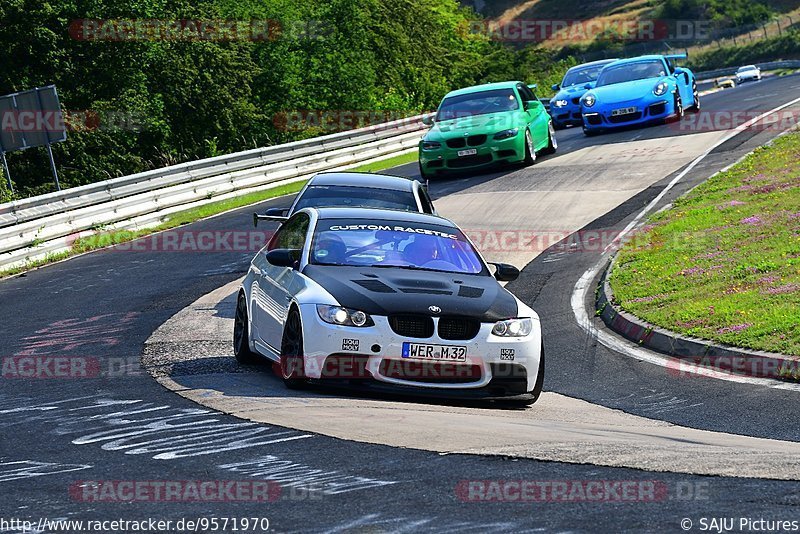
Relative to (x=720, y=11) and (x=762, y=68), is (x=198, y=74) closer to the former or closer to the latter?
(x=762, y=68)

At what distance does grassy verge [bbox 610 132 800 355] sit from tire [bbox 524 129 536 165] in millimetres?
5141

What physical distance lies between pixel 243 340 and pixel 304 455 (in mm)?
4363

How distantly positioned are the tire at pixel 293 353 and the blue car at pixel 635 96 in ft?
70.9

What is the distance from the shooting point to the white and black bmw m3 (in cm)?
934

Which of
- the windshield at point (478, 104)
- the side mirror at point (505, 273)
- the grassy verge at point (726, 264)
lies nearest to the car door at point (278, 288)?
the side mirror at point (505, 273)

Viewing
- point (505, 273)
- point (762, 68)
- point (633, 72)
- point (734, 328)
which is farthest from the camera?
point (762, 68)

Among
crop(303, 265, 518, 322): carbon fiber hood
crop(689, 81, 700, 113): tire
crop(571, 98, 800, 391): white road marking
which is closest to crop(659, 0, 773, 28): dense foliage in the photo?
crop(689, 81, 700, 113): tire

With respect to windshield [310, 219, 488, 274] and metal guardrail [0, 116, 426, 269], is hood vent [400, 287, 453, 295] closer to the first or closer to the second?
windshield [310, 219, 488, 274]

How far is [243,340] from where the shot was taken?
37.0ft

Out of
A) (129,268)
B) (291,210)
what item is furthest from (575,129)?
(291,210)

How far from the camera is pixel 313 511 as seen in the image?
18.9 feet

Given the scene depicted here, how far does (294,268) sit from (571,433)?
328 centimetres

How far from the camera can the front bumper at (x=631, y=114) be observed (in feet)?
98.6

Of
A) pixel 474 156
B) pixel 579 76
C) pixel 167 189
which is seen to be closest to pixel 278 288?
pixel 474 156
